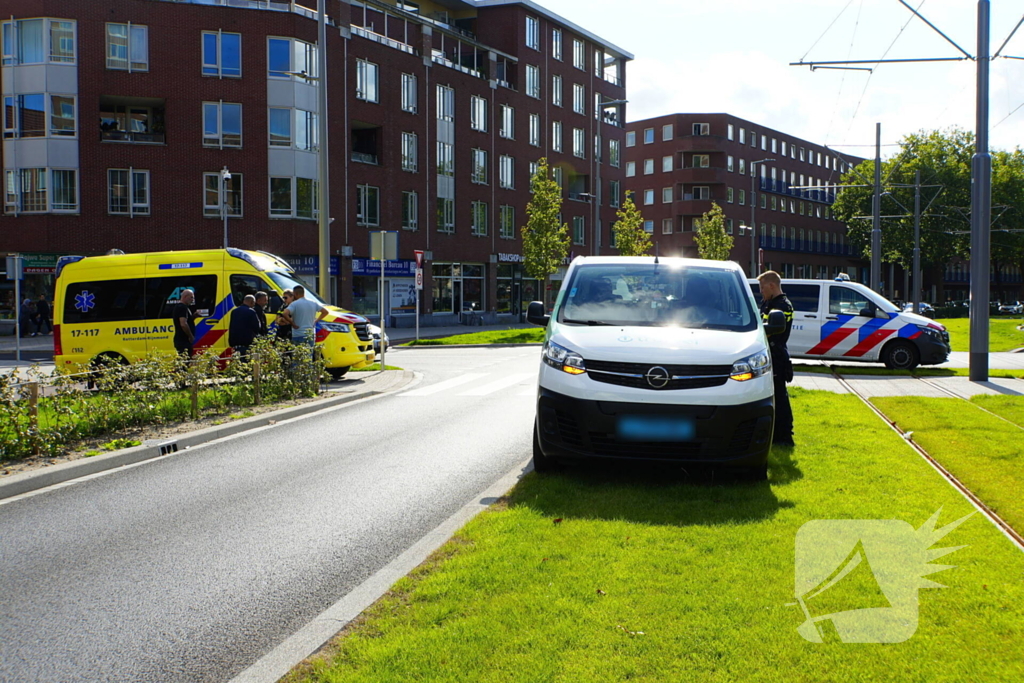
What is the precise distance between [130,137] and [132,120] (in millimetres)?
1301

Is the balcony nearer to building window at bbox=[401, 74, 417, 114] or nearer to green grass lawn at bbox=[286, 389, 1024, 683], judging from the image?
building window at bbox=[401, 74, 417, 114]

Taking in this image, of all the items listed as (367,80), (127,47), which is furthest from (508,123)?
(127,47)

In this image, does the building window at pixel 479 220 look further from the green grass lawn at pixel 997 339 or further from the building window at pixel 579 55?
the green grass lawn at pixel 997 339

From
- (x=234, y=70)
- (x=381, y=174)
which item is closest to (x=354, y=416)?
(x=234, y=70)

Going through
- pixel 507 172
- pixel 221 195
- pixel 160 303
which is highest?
pixel 507 172

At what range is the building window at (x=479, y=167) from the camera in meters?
50.9

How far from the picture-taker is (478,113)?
168 ft

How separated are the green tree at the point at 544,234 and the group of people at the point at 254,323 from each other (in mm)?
25175

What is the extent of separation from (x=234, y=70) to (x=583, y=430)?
116 ft

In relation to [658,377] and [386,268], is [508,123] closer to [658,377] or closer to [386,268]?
[386,268]

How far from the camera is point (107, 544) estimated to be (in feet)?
19.6

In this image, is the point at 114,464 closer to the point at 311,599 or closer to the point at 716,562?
the point at 311,599

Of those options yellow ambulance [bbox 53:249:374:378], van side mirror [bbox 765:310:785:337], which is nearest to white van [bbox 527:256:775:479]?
→ van side mirror [bbox 765:310:785:337]

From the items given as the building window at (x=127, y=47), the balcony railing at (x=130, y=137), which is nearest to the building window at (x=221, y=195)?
the balcony railing at (x=130, y=137)
